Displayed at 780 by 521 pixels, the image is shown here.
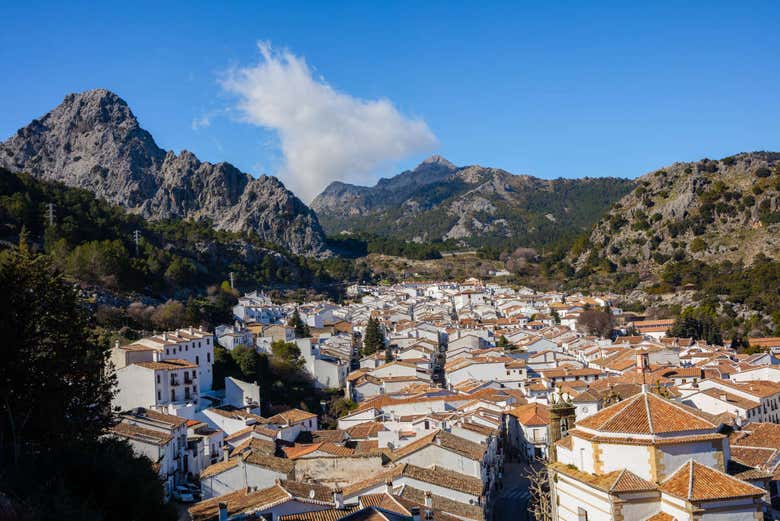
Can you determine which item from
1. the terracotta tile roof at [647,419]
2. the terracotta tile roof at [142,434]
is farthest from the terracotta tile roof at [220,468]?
the terracotta tile roof at [647,419]

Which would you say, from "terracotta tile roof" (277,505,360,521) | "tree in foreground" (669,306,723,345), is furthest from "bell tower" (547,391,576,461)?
"tree in foreground" (669,306,723,345)

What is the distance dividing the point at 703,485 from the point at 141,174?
167095mm

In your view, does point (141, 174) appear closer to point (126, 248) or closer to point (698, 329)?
point (126, 248)

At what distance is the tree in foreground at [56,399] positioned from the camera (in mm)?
17188

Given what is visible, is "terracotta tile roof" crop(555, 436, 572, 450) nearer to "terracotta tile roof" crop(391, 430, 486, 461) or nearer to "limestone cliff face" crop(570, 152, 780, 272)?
"terracotta tile roof" crop(391, 430, 486, 461)

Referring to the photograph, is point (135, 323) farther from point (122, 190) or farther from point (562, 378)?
point (122, 190)

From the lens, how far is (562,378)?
173ft

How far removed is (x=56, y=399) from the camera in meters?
18.7

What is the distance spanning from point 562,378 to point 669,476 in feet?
132

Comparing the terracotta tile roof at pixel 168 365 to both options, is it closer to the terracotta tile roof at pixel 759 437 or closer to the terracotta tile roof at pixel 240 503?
the terracotta tile roof at pixel 240 503

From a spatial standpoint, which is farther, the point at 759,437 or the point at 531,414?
the point at 531,414

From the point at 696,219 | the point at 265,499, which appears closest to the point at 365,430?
the point at 265,499

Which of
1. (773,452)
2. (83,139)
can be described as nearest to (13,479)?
(773,452)

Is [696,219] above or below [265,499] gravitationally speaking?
above
